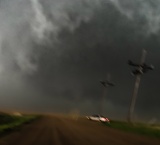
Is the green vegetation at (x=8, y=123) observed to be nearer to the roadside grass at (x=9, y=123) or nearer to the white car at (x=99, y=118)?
the roadside grass at (x=9, y=123)

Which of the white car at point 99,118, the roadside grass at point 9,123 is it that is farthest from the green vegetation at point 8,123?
the white car at point 99,118

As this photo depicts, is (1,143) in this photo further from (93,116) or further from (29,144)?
(93,116)

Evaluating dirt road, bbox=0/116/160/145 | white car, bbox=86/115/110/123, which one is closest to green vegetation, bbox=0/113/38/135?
dirt road, bbox=0/116/160/145

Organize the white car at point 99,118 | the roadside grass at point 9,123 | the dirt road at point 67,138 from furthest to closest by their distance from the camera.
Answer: the white car at point 99,118 < the roadside grass at point 9,123 < the dirt road at point 67,138

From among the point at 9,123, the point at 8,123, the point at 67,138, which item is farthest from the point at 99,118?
the point at 67,138

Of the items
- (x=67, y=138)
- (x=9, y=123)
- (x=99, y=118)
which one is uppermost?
(x=99, y=118)

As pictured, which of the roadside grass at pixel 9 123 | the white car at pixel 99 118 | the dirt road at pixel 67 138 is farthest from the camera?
the white car at pixel 99 118

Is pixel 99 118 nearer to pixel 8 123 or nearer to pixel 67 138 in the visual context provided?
pixel 8 123

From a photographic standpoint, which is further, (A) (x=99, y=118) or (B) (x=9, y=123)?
(A) (x=99, y=118)

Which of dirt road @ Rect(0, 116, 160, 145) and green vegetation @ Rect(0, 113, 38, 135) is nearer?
dirt road @ Rect(0, 116, 160, 145)

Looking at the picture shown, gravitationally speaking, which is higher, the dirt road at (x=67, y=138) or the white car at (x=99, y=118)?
the white car at (x=99, y=118)

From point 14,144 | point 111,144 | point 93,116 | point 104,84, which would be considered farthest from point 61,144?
point 104,84

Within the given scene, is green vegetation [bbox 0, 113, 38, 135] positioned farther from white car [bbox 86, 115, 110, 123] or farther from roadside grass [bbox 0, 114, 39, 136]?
white car [bbox 86, 115, 110, 123]

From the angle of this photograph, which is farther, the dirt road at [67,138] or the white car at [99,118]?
the white car at [99,118]
